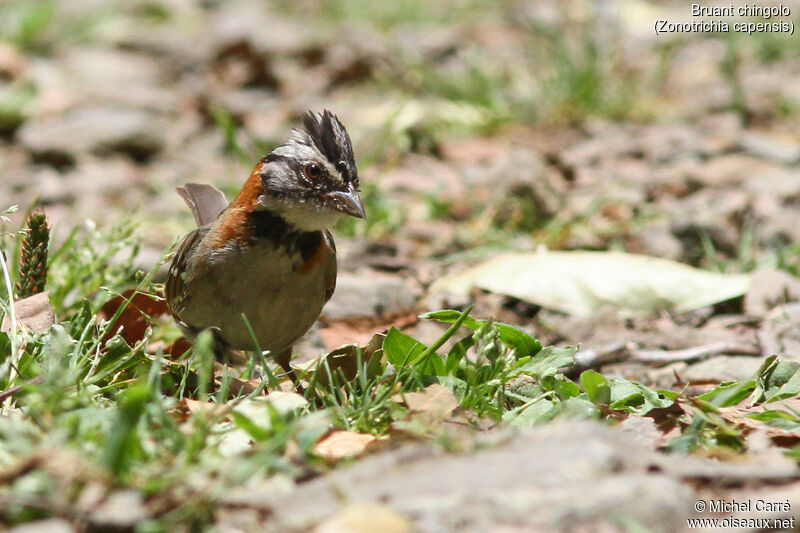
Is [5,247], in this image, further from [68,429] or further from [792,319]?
[792,319]

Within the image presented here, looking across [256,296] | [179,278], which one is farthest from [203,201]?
[256,296]

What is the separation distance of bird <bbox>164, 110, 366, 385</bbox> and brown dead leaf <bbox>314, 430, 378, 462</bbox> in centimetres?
106

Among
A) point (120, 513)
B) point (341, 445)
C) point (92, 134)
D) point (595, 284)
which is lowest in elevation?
point (595, 284)

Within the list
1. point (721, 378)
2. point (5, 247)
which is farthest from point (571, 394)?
point (5, 247)

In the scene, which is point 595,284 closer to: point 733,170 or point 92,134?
point 733,170

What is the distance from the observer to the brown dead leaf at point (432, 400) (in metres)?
2.93

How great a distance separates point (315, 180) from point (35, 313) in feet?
3.90

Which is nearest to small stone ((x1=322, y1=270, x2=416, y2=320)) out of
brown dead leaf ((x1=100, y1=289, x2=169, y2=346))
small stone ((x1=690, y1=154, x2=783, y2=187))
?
brown dead leaf ((x1=100, y1=289, x2=169, y2=346))

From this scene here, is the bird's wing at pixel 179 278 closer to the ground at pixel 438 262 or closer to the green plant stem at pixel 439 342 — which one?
the ground at pixel 438 262

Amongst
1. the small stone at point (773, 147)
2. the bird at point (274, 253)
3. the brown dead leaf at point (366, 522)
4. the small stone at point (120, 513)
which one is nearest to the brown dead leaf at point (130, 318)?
the bird at point (274, 253)

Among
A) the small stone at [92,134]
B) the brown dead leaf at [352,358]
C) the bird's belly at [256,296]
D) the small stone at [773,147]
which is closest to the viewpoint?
the brown dead leaf at [352,358]

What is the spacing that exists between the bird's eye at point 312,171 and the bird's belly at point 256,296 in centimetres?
36

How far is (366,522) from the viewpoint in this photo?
214 centimetres

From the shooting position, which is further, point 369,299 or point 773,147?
point 773,147
